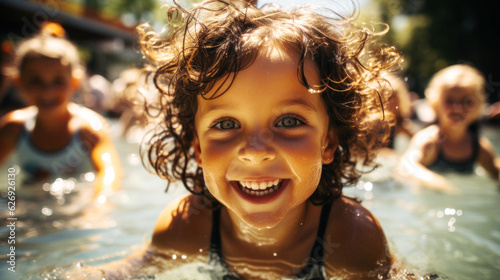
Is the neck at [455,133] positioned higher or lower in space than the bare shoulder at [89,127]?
lower

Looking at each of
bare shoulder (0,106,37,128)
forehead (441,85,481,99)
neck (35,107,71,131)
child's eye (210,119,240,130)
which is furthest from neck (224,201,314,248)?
forehead (441,85,481,99)

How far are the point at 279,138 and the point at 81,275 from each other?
1.10 metres

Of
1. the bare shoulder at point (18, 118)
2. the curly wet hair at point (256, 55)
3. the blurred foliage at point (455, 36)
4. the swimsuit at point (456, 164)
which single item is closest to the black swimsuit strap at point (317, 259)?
the curly wet hair at point (256, 55)

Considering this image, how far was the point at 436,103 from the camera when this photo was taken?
4500mm

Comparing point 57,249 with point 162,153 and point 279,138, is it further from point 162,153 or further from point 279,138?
point 279,138

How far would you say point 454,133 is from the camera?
4.47 meters

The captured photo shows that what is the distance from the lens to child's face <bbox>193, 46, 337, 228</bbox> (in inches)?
55.7

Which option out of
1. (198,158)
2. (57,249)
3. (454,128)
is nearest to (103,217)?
(57,249)

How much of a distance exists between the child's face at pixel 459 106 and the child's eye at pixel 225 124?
3.42 metres

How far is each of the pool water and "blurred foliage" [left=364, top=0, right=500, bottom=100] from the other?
872cm

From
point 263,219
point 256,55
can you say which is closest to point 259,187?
point 263,219

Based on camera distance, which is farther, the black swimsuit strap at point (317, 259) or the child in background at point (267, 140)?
the black swimsuit strap at point (317, 259)

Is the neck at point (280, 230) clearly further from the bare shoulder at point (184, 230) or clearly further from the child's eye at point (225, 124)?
the child's eye at point (225, 124)

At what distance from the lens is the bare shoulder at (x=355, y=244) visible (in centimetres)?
169
